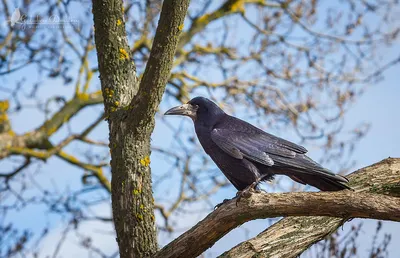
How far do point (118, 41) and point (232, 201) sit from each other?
1.47m

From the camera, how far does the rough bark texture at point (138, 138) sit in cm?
379

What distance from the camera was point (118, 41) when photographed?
166 inches

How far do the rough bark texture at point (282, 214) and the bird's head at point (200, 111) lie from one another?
0.86 meters

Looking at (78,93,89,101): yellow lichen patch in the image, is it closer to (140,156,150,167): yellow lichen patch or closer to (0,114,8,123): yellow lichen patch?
(0,114,8,123): yellow lichen patch

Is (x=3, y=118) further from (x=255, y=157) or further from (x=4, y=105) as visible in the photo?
(x=255, y=157)

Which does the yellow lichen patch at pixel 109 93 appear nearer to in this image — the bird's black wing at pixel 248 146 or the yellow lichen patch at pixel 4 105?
the bird's black wing at pixel 248 146

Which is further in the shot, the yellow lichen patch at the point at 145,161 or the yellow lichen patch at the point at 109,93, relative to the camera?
the yellow lichen patch at the point at 109,93

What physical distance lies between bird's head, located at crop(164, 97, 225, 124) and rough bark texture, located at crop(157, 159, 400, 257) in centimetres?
86

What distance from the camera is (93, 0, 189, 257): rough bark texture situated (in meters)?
3.79

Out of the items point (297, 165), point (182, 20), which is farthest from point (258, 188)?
point (182, 20)

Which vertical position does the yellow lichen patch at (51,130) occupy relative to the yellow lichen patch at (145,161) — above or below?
above

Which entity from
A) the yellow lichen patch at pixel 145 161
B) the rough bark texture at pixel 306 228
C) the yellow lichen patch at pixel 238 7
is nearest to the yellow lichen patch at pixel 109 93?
the yellow lichen patch at pixel 145 161

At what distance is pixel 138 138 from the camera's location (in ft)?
13.0

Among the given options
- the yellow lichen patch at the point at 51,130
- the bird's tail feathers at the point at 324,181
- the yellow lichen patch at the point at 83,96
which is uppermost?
the yellow lichen patch at the point at 83,96
